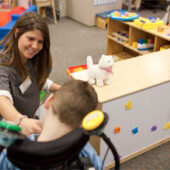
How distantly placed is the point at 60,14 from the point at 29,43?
4.63 metres

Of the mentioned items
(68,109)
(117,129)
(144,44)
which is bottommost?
(117,129)

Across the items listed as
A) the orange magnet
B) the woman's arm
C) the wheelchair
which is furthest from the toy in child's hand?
the orange magnet

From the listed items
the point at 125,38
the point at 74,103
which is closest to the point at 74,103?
the point at 74,103

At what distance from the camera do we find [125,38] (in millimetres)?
3186

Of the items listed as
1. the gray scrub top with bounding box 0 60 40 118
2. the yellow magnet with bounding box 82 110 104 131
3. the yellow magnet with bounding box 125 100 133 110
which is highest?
the yellow magnet with bounding box 82 110 104 131

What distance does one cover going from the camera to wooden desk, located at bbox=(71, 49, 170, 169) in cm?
146

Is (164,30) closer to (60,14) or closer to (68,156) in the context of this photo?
(68,156)

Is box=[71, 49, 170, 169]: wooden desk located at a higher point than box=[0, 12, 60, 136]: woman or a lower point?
lower

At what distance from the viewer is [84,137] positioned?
0.68 m

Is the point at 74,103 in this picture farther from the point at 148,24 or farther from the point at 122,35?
the point at 122,35

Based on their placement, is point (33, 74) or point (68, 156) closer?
point (68, 156)

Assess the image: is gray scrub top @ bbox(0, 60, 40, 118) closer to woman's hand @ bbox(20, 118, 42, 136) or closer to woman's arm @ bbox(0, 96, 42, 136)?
woman's arm @ bbox(0, 96, 42, 136)

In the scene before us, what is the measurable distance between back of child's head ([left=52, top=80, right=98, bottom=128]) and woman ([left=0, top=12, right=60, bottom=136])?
38cm

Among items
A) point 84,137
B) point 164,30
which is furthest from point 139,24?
point 84,137
